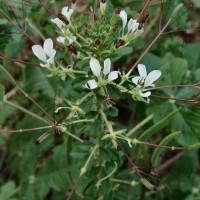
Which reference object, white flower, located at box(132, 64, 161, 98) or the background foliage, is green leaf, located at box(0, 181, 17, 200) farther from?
white flower, located at box(132, 64, 161, 98)

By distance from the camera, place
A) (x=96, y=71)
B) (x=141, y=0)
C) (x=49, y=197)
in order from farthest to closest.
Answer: (x=49, y=197) < (x=141, y=0) < (x=96, y=71)

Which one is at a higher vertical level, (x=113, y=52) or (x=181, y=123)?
(x=113, y=52)

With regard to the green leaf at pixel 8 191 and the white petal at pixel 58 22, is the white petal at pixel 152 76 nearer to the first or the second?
the white petal at pixel 58 22

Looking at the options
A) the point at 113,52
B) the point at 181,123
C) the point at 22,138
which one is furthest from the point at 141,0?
the point at 22,138

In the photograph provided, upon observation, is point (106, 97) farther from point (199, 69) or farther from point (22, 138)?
point (22, 138)

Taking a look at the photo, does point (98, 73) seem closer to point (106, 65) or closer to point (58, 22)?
point (106, 65)

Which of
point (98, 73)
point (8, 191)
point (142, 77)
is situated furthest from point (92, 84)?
point (8, 191)

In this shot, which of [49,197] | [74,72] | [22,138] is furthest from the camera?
[49,197]

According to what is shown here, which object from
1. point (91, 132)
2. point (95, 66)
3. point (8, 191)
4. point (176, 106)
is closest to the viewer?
point (95, 66)

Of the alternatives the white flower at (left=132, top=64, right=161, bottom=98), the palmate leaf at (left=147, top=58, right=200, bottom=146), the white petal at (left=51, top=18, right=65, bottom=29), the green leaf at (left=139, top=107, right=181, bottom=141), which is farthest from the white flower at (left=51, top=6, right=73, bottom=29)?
the palmate leaf at (left=147, top=58, right=200, bottom=146)
